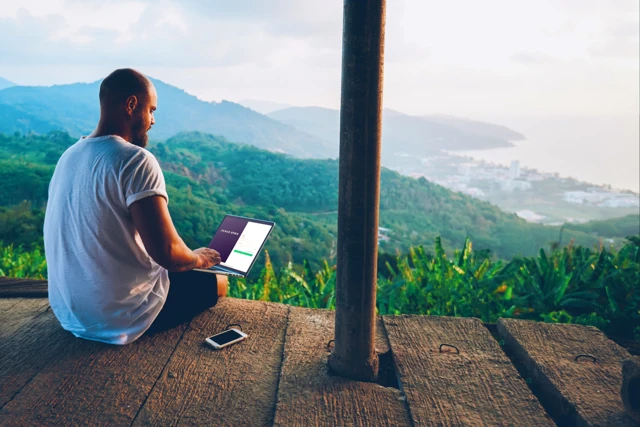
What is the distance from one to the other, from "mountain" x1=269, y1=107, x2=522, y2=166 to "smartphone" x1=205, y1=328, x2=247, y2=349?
87.1 feet

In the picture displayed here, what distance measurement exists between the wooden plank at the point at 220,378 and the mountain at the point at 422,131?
2643cm

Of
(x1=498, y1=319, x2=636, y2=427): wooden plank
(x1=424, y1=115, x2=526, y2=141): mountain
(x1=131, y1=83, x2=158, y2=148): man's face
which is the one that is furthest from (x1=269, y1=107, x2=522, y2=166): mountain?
(x1=131, y1=83, x2=158, y2=148): man's face

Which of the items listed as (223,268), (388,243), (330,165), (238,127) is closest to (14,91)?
(238,127)

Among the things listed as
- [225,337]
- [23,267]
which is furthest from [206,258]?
[23,267]

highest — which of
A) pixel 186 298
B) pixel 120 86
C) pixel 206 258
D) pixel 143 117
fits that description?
pixel 120 86

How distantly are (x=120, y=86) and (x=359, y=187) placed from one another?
110 cm

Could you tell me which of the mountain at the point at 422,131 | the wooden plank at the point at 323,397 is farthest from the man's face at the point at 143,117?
the mountain at the point at 422,131

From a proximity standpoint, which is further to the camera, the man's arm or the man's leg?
the man's leg

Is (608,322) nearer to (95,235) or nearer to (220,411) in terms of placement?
(220,411)

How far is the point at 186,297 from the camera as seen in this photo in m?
2.63

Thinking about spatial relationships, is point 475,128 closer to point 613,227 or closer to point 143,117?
point 613,227

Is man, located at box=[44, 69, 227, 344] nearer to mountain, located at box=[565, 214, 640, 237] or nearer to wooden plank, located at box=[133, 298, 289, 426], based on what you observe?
wooden plank, located at box=[133, 298, 289, 426]

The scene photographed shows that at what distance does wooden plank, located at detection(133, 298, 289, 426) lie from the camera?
6.23ft

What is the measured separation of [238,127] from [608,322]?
2812 cm
